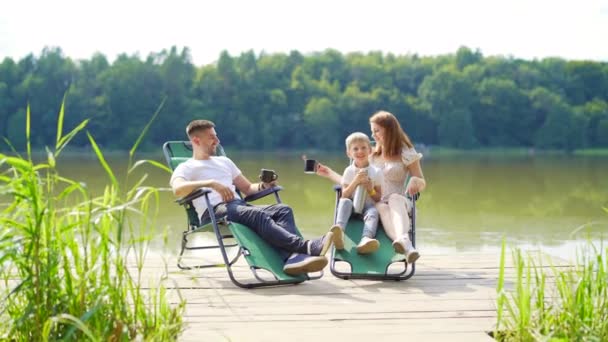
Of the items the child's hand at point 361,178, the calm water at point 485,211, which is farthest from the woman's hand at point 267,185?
the calm water at point 485,211

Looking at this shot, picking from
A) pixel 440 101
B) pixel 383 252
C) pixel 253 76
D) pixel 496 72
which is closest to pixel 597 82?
pixel 496 72

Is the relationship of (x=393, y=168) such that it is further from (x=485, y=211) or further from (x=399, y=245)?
(x=485, y=211)

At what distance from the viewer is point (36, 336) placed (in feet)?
7.90

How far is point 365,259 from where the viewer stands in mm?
4059

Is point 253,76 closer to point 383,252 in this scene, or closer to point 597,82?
point 597,82

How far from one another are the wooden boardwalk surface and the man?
0.51 feet

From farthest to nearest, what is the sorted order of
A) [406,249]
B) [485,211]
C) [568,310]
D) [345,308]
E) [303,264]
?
[485,211] < [406,249] < [303,264] < [345,308] < [568,310]

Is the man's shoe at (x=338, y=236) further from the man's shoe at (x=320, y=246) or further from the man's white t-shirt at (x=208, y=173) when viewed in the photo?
the man's white t-shirt at (x=208, y=173)

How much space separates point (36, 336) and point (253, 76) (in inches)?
2383

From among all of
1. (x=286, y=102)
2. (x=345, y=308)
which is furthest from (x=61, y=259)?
(x=286, y=102)

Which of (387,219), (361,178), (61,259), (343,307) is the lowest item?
(343,307)

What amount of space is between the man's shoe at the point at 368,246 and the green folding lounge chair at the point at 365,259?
1.7 inches

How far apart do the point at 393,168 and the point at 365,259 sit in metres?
0.66

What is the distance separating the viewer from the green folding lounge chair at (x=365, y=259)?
396 cm
